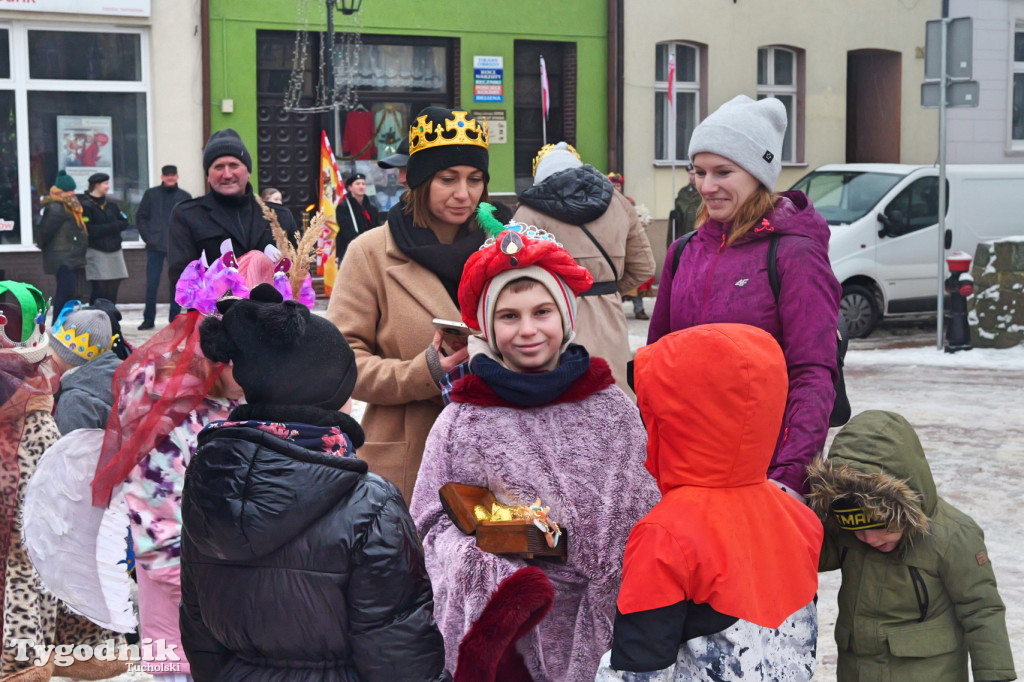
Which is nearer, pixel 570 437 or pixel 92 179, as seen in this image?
pixel 570 437

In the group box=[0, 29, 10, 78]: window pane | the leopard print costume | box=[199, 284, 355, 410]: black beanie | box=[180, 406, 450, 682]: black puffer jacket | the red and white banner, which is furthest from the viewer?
the red and white banner

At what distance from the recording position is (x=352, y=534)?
2.55 m

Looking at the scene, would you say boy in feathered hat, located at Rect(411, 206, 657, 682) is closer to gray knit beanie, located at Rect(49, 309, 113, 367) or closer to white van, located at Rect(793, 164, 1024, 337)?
gray knit beanie, located at Rect(49, 309, 113, 367)

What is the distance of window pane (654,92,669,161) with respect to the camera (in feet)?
73.8

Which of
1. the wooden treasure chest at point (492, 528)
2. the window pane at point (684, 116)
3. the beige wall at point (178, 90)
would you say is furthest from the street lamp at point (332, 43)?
the wooden treasure chest at point (492, 528)

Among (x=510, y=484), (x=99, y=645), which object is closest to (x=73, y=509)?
(x=99, y=645)

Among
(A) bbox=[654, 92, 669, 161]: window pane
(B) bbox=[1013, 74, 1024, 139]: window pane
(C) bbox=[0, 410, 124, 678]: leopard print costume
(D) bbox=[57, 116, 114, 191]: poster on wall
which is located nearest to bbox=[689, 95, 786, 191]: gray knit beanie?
(C) bbox=[0, 410, 124, 678]: leopard print costume

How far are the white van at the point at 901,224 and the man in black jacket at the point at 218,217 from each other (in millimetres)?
9469

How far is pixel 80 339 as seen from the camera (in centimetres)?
543

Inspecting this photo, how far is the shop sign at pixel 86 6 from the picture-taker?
1769 centimetres

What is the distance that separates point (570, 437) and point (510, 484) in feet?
0.66

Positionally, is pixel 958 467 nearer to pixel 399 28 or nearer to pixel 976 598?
pixel 976 598

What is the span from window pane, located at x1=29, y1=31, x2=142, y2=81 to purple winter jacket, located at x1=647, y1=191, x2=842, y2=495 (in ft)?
54.3

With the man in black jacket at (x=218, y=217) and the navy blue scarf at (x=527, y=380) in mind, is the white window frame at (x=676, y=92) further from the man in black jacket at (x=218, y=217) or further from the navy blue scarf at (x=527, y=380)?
the navy blue scarf at (x=527, y=380)
